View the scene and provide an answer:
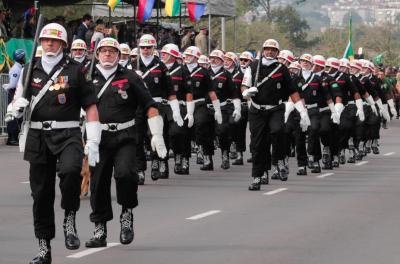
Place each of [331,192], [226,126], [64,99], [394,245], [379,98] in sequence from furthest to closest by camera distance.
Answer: [379,98], [226,126], [331,192], [394,245], [64,99]

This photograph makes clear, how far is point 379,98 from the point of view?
102 feet

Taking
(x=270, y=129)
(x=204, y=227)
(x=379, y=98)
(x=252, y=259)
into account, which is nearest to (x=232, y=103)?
(x=379, y=98)

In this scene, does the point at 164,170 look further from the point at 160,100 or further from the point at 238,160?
the point at 238,160

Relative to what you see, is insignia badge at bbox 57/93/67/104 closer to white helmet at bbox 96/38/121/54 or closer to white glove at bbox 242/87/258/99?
white helmet at bbox 96/38/121/54

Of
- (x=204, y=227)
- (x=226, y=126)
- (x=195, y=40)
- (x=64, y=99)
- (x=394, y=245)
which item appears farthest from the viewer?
(x=195, y=40)

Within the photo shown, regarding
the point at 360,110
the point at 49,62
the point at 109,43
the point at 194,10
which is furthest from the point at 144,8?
the point at 49,62

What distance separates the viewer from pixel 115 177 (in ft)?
44.2

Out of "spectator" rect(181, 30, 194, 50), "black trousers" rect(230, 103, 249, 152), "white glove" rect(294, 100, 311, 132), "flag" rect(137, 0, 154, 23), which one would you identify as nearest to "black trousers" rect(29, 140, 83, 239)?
"white glove" rect(294, 100, 311, 132)

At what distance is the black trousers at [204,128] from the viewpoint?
82.9ft

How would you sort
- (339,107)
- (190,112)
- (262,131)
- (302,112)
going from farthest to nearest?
(339,107) → (190,112) → (302,112) → (262,131)

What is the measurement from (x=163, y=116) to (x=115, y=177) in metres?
9.10

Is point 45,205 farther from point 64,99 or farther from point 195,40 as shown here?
point 195,40

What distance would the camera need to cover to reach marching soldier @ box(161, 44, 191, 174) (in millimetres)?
23234

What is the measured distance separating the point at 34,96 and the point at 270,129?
8737 millimetres
